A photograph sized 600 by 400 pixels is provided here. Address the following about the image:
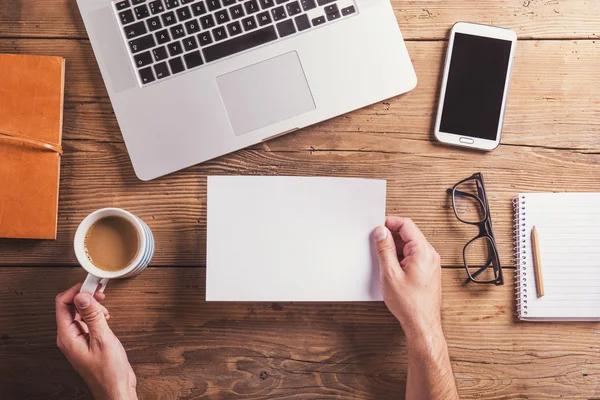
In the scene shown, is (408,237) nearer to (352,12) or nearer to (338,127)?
(338,127)

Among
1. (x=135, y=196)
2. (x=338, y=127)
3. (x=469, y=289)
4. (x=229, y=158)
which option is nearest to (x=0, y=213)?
(x=135, y=196)

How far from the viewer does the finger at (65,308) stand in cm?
82

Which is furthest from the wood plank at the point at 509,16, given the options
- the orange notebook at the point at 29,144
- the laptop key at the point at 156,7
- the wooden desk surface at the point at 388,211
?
the orange notebook at the point at 29,144

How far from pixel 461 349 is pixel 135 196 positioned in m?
0.66

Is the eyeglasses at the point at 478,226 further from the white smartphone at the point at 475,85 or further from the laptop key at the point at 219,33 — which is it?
the laptop key at the point at 219,33

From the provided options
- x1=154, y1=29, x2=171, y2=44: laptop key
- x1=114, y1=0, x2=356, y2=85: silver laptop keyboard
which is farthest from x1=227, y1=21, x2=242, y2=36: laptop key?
x1=154, y1=29, x2=171, y2=44: laptop key

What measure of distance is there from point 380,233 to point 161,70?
46 cm

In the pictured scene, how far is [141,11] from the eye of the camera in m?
0.84

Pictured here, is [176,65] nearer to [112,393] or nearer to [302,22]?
[302,22]

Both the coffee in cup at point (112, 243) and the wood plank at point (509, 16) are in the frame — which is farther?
the wood plank at point (509, 16)

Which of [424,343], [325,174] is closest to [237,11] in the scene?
[325,174]

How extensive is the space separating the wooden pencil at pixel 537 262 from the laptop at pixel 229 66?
1.24 feet

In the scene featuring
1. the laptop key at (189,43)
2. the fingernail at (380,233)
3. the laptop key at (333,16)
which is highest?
the laptop key at (333,16)

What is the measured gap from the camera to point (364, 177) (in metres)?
0.93
